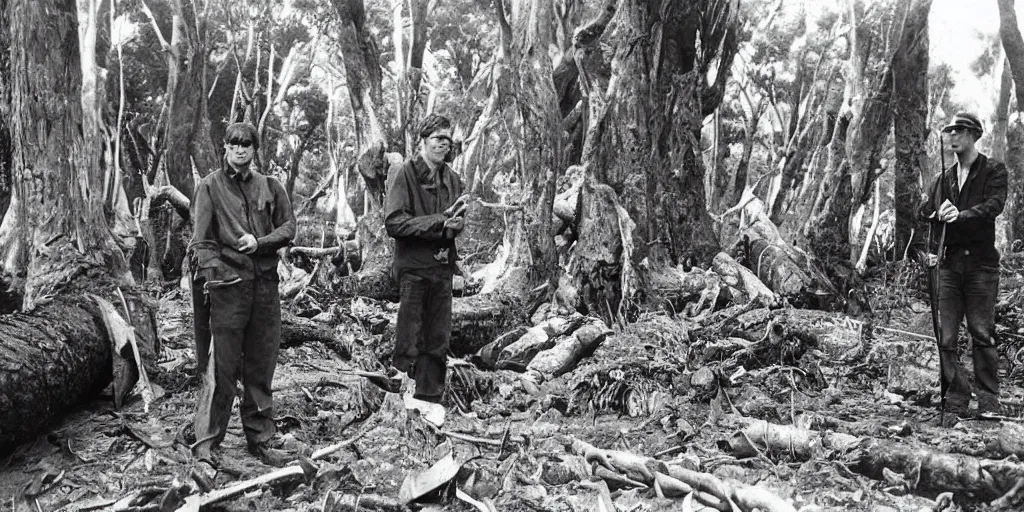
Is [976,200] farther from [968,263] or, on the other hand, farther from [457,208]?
[457,208]

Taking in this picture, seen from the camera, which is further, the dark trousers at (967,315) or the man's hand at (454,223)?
the dark trousers at (967,315)

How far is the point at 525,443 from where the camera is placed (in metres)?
5.07

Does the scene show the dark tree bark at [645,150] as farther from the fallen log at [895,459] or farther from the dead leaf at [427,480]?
the dead leaf at [427,480]

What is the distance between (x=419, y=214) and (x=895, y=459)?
318cm

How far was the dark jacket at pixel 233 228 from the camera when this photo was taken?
4812 mm

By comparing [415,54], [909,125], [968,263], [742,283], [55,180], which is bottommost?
[742,283]

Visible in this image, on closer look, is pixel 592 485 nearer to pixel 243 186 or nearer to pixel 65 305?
pixel 243 186

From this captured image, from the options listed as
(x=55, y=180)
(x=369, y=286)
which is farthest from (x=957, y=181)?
(x=369, y=286)

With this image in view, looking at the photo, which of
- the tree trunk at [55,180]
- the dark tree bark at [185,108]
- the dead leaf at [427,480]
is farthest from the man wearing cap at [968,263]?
the dark tree bark at [185,108]

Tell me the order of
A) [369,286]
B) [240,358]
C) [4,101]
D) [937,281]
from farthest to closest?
1. [369,286]
2. [4,101]
3. [937,281]
4. [240,358]

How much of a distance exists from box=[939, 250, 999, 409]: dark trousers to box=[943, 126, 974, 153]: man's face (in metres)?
0.71

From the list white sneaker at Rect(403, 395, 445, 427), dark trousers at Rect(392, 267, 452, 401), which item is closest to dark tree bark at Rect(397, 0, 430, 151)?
dark trousers at Rect(392, 267, 452, 401)

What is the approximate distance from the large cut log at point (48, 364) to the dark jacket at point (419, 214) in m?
2.33

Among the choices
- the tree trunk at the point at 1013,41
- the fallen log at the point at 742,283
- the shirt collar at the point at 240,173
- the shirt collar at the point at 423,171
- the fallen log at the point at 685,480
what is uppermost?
the tree trunk at the point at 1013,41
